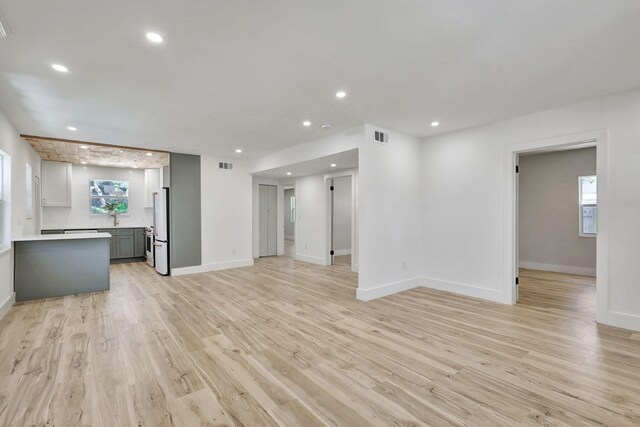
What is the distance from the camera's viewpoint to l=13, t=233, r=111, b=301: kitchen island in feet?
14.7

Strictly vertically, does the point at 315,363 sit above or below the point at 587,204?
below

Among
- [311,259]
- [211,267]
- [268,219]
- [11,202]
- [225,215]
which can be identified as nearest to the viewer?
[11,202]

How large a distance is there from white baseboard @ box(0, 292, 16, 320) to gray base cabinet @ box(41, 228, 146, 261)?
3498mm

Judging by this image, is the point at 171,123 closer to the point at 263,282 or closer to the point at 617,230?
the point at 263,282

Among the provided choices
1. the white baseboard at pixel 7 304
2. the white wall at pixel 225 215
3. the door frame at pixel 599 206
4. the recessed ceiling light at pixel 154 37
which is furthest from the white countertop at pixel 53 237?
the door frame at pixel 599 206

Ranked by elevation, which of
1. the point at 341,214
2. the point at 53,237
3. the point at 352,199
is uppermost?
the point at 352,199

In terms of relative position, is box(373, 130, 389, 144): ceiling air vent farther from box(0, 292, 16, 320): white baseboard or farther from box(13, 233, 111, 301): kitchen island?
box(0, 292, 16, 320): white baseboard

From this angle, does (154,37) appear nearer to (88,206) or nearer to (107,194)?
(107,194)

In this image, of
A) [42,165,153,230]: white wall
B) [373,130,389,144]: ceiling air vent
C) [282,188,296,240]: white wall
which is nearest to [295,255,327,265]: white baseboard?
[373,130,389,144]: ceiling air vent

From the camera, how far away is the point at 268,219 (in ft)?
29.7

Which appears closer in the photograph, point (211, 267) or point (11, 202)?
point (11, 202)

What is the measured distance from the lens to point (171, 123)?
4293mm

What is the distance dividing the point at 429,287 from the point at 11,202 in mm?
6616

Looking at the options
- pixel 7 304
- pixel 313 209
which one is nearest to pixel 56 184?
pixel 7 304
